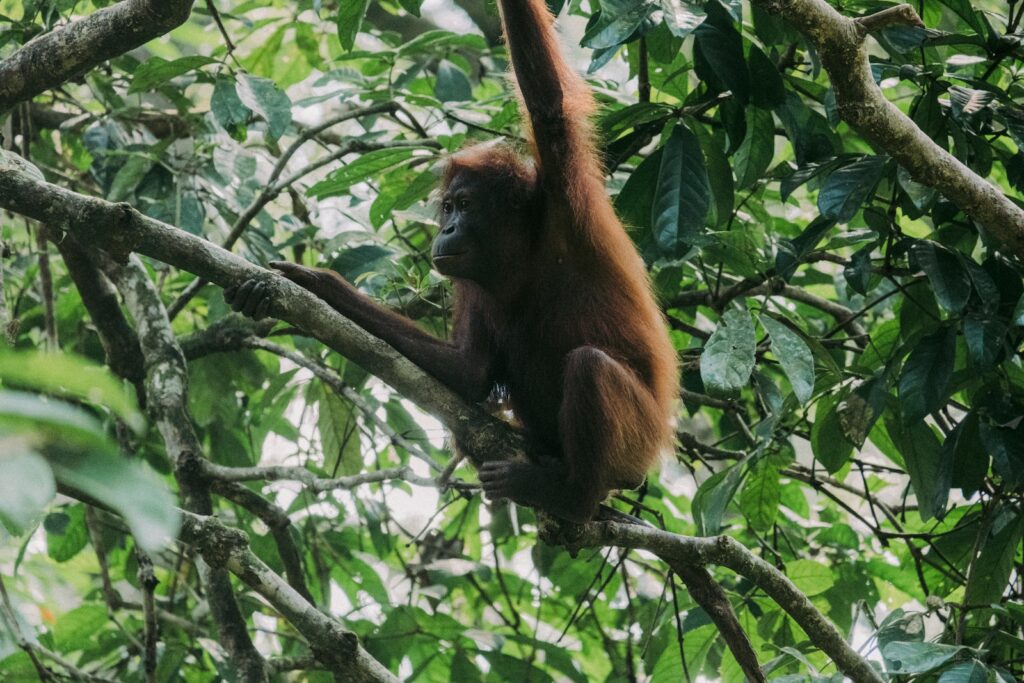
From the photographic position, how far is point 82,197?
3.77 meters

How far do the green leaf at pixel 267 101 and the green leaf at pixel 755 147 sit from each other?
7.41ft

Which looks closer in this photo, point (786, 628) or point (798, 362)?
point (798, 362)

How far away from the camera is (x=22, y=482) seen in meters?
0.91

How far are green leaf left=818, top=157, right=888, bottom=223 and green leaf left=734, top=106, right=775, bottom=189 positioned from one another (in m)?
0.62

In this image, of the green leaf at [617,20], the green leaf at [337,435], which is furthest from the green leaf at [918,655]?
the green leaf at [337,435]

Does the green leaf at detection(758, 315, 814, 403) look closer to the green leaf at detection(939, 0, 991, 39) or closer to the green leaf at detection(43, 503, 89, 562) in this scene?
the green leaf at detection(939, 0, 991, 39)

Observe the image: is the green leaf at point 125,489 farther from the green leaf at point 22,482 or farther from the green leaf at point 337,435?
the green leaf at point 337,435

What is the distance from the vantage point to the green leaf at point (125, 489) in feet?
2.95

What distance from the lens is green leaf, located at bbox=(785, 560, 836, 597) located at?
200 inches

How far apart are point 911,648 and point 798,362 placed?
116cm

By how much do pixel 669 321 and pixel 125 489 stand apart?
5.10 m

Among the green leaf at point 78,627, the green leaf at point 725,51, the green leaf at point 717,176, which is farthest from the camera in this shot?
the green leaf at point 78,627

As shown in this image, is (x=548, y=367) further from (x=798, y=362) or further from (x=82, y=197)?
(x=82, y=197)

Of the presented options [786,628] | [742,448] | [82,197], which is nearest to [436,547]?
[742,448]
